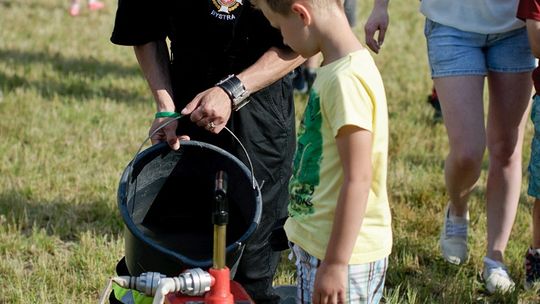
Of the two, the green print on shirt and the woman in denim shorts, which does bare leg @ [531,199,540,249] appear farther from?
the green print on shirt

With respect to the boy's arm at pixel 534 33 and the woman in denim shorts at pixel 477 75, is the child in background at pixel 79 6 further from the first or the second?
the boy's arm at pixel 534 33

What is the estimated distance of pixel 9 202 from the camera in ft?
15.9

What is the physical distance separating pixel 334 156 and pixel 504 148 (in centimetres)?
173

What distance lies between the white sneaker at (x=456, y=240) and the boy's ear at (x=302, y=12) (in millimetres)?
1975

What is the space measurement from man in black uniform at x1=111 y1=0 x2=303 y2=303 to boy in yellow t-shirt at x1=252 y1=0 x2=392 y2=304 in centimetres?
57

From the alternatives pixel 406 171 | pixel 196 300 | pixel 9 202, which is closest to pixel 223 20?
pixel 196 300

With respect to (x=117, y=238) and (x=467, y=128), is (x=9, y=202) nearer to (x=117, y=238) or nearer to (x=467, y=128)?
(x=117, y=238)

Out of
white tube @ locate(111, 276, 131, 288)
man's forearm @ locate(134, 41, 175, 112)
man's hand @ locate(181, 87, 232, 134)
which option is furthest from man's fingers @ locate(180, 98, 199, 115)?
white tube @ locate(111, 276, 131, 288)

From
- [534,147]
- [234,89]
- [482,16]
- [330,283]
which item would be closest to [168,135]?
[234,89]

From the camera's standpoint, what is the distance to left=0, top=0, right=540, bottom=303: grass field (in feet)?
13.4

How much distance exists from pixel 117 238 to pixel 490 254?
167 cm

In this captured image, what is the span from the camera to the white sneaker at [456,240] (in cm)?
418

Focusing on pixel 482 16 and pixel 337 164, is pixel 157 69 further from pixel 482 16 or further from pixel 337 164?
pixel 482 16

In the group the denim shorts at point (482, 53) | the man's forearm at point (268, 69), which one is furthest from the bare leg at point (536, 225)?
the man's forearm at point (268, 69)
